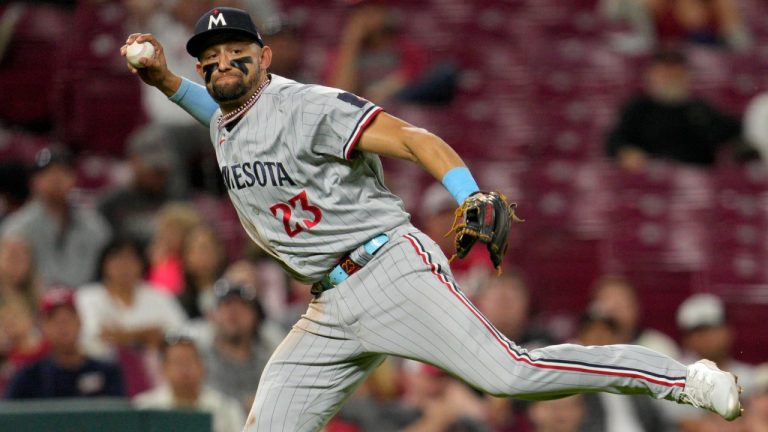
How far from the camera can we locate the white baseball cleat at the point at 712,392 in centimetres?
396

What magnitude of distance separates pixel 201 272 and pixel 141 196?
2.65 feet

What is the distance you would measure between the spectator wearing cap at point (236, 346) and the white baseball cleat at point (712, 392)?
3.10m

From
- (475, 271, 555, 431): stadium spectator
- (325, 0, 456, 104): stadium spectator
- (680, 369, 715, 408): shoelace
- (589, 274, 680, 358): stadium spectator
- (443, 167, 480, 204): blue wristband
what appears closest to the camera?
(443, 167, 480, 204): blue wristband

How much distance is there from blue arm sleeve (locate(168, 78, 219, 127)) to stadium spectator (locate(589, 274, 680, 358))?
3.09 meters

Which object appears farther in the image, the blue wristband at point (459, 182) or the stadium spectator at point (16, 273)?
the stadium spectator at point (16, 273)

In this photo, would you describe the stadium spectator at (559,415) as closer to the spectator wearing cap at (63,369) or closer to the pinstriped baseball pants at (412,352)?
the spectator wearing cap at (63,369)

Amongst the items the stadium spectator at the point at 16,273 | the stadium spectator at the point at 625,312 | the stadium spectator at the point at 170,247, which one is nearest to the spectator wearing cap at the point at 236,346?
the stadium spectator at the point at 170,247

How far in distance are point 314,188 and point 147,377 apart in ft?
9.48

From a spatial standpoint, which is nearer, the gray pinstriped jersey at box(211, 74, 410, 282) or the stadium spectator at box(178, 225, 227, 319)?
the gray pinstriped jersey at box(211, 74, 410, 282)

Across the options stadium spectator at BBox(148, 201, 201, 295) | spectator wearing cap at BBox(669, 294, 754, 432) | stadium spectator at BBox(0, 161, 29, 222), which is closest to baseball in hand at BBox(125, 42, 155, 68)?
stadium spectator at BBox(148, 201, 201, 295)

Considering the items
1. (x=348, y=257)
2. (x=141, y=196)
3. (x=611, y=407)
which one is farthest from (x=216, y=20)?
(x=141, y=196)

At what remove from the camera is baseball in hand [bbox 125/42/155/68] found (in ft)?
14.3

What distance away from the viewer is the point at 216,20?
161 inches

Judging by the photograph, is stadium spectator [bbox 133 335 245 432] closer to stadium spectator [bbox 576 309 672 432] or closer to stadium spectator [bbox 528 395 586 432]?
stadium spectator [bbox 528 395 586 432]
